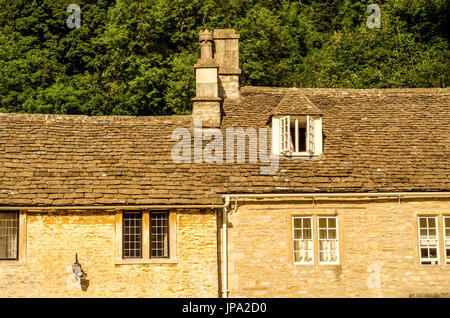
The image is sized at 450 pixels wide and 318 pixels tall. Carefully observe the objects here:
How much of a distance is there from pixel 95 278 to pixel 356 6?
41.1 metres

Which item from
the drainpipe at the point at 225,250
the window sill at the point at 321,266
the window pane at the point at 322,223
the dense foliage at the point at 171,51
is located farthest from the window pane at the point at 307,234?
the dense foliage at the point at 171,51

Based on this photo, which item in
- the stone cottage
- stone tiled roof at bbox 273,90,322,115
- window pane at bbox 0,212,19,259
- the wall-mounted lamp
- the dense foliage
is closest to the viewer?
the wall-mounted lamp

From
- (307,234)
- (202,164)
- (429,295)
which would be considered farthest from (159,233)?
(429,295)

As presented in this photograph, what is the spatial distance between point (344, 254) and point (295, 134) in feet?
14.9

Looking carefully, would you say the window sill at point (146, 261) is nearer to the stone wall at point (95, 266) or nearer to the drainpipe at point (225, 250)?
the stone wall at point (95, 266)

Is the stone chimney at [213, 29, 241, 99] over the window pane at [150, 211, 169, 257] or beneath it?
over

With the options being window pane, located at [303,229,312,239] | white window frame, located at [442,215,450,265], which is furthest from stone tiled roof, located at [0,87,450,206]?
window pane, located at [303,229,312,239]

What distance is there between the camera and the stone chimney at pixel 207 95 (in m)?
25.3

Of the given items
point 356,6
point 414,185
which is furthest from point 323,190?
point 356,6

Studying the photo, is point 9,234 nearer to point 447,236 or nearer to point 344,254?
point 344,254

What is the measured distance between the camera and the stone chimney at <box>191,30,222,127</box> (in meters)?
25.3

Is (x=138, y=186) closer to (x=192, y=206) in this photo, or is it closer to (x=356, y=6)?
(x=192, y=206)

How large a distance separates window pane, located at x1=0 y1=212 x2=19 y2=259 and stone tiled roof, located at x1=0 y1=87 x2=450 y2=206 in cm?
75

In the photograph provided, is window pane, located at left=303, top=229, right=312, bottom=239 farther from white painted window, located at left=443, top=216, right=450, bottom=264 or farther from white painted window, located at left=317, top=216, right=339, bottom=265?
white painted window, located at left=443, top=216, right=450, bottom=264
